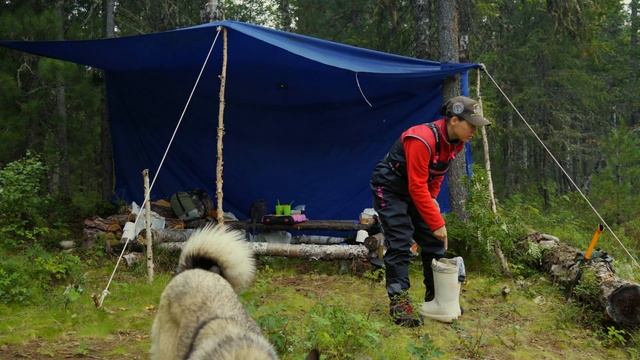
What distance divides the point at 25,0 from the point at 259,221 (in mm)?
5287

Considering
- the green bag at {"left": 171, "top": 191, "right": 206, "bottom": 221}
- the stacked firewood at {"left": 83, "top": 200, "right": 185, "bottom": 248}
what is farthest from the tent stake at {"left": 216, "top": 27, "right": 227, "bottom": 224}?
the green bag at {"left": 171, "top": 191, "right": 206, "bottom": 221}

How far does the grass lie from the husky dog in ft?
2.14

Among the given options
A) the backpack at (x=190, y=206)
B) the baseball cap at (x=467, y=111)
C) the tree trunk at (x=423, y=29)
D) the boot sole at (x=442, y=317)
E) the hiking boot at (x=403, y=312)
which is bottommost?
the boot sole at (x=442, y=317)

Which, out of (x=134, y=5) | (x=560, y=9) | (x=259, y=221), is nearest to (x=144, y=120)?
(x=259, y=221)

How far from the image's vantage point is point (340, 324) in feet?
11.4

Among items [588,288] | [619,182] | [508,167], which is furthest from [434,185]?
[508,167]

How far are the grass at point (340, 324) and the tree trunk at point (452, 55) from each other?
A: 1.51 metres

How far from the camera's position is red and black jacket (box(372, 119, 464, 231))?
3891mm

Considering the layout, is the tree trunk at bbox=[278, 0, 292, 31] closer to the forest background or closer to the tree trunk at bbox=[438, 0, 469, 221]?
the forest background

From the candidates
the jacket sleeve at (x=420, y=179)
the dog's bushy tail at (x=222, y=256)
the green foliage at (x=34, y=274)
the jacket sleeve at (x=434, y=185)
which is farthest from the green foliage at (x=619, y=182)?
the green foliage at (x=34, y=274)

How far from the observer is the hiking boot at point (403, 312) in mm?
4098

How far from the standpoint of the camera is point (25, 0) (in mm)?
8742

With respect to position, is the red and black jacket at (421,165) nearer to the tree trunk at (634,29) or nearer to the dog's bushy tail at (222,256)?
the dog's bushy tail at (222,256)

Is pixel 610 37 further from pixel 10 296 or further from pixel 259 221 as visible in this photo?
pixel 10 296
